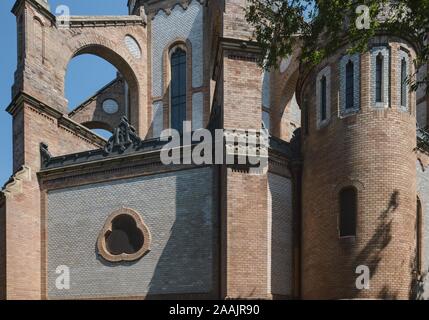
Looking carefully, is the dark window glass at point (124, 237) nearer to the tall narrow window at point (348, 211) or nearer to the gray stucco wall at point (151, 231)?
the gray stucco wall at point (151, 231)

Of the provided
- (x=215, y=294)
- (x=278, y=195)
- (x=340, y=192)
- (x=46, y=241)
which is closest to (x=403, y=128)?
(x=340, y=192)

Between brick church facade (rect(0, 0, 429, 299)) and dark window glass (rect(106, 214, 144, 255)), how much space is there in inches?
2.5

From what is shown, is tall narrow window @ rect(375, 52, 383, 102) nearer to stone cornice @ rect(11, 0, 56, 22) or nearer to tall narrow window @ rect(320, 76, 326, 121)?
tall narrow window @ rect(320, 76, 326, 121)

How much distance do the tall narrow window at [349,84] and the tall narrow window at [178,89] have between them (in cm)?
1047

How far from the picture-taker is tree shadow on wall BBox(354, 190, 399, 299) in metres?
12.2

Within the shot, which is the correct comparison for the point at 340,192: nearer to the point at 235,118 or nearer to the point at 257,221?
the point at 257,221

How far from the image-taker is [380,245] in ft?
→ 40.3

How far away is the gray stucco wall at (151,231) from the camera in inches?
549

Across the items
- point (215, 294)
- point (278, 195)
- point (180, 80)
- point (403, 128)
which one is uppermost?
point (180, 80)

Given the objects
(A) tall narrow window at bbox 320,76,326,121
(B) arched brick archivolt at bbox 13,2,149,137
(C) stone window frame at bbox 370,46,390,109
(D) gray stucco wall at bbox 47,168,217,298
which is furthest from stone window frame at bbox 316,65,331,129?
(B) arched brick archivolt at bbox 13,2,149,137

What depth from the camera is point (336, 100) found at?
13.5 m

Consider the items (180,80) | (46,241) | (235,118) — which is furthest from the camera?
(180,80)

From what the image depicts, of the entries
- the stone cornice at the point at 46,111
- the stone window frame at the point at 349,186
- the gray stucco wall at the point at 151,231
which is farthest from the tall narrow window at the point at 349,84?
the stone cornice at the point at 46,111

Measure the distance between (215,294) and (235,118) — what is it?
471cm
